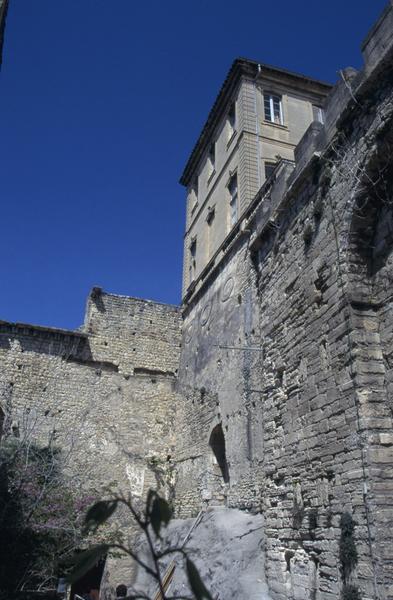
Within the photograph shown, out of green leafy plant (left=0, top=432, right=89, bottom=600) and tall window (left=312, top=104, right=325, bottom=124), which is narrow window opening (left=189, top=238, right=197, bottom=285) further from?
green leafy plant (left=0, top=432, right=89, bottom=600)

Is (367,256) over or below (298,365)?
over

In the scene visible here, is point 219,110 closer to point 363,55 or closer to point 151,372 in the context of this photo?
point 151,372

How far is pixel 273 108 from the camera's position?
16312mm

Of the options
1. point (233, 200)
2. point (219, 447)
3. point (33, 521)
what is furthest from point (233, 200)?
point (33, 521)

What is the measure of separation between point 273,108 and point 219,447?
11.0 m

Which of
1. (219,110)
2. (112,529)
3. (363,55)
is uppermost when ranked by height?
(219,110)

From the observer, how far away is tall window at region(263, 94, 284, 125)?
16000 mm

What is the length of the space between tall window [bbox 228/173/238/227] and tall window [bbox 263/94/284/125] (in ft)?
8.29

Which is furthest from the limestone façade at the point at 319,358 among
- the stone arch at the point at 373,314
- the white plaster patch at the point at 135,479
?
the white plaster patch at the point at 135,479

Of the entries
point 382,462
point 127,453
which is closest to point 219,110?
point 127,453

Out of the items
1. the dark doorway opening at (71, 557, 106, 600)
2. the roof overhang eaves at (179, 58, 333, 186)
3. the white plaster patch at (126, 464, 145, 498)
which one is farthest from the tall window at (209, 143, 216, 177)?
the dark doorway opening at (71, 557, 106, 600)

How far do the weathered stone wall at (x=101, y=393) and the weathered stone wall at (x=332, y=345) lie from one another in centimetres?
633

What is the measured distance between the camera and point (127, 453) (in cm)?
1443

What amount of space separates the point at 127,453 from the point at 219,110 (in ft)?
38.8
